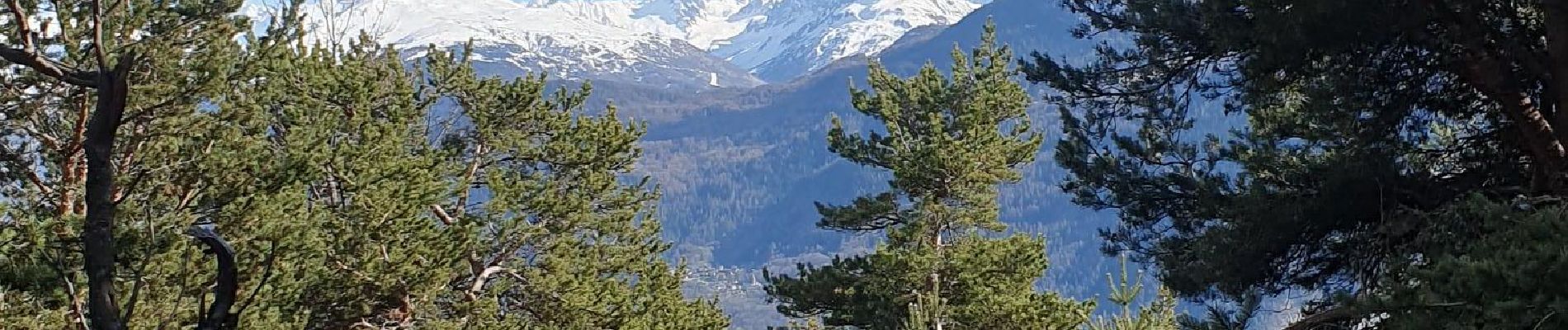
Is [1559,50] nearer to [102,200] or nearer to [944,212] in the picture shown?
[102,200]

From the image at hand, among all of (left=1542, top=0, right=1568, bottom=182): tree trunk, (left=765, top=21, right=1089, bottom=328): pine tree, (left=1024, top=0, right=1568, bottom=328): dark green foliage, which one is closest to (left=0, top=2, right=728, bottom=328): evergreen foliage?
(left=765, top=21, right=1089, bottom=328): pine tree

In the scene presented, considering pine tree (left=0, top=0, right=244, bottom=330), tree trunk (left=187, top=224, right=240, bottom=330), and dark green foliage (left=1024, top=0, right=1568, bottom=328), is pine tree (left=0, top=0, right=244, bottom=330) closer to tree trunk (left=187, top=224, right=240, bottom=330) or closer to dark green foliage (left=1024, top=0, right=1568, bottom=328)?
tree trunk (left=187, top=224, right=240, bottom=330)

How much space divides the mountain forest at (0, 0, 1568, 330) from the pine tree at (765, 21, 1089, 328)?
0.05 metres

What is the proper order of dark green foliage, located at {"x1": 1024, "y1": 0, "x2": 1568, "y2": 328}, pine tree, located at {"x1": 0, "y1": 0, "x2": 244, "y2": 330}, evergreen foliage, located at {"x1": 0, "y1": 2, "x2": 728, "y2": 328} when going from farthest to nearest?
evergreen foliage, located at {"x1": 0, "y1": 2, "x2": 728, "y2": 328} → pine tree, located at {"x1": 0, "y1": 0, "x2": 244, "y2": 330} → dark green foliage, located at {"x1": 1024, "y1": 0, "x2": 1568, "y2": 328}

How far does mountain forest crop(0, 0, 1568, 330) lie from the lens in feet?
17.0

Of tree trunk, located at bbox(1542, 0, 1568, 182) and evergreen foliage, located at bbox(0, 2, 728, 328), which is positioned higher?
evergreen foliage, located at bbox(0, 2, 728, 328)

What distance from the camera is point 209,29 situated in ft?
29.3

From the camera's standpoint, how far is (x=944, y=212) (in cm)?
1631

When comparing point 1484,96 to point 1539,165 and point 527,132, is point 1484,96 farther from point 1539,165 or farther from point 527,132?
point 527,132

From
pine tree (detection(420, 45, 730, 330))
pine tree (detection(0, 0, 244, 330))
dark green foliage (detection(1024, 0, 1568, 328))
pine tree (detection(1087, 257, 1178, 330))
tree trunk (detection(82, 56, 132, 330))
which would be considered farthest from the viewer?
pine tree (detection(420, 45, 730, 330))

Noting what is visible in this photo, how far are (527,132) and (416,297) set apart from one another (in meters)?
4.72

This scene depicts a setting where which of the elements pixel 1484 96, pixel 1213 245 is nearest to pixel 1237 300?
pixel 1213 245

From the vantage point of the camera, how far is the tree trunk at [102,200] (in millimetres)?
2725

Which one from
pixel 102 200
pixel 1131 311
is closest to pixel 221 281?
pixel 102 200
